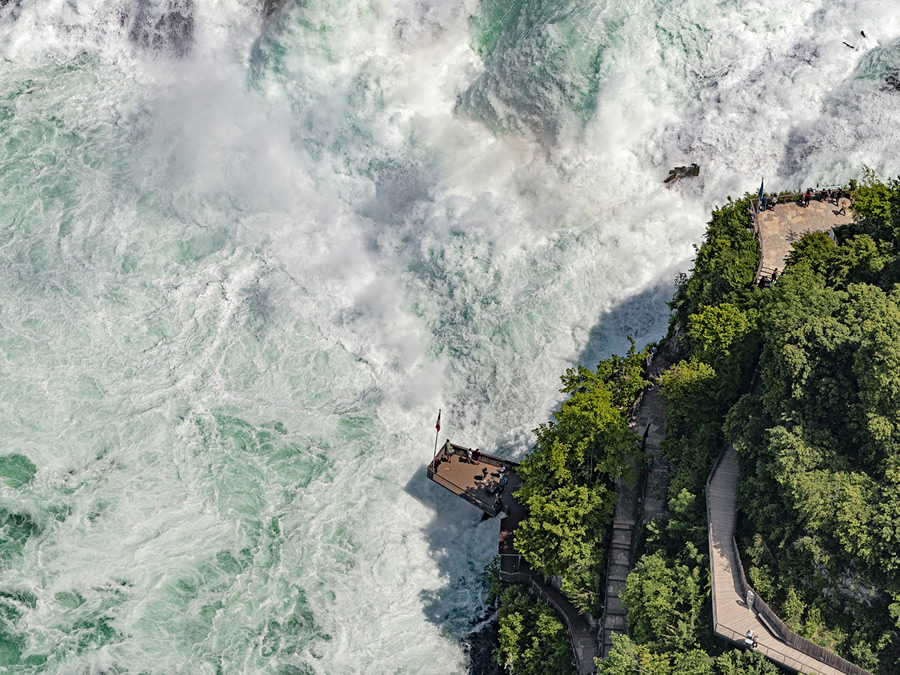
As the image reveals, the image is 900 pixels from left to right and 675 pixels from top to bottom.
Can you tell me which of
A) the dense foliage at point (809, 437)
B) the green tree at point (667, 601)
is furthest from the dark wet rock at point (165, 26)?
the green tree at point (667, 601)

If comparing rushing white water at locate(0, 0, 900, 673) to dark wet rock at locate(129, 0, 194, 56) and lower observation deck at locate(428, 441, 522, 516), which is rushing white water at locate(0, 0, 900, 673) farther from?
lower observation deck at locate(428, 441, 522, 516)

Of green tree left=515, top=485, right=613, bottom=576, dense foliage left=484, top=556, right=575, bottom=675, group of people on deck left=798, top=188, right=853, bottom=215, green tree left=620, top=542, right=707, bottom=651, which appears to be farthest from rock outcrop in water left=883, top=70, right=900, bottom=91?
dense foliage left=484, top=556, right=575, bottom=675

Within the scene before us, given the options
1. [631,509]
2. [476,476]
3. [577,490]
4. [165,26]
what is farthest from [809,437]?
[165,26]

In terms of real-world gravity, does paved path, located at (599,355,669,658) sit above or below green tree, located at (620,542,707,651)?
above

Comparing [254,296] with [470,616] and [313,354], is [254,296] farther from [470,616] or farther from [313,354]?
[470,616]

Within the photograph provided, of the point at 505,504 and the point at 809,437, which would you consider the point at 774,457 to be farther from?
the point at 505,504

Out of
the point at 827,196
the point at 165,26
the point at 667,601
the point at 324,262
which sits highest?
the point at 165,26

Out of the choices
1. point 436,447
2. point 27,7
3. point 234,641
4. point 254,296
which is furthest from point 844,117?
point 27,7
